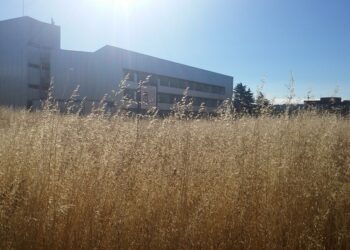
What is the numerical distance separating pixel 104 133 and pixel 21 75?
34.6m

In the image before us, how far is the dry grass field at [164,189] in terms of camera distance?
2.59m

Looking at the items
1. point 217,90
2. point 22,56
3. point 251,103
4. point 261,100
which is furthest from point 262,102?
point 217,90

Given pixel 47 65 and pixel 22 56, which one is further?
pixel 47 65

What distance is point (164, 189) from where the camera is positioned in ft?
9.93

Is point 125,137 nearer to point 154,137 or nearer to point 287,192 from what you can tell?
point 154,137

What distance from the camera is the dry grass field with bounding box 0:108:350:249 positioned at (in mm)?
2586

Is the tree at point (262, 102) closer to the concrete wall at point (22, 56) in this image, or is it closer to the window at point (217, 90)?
the concrete wall at point (22, 56)

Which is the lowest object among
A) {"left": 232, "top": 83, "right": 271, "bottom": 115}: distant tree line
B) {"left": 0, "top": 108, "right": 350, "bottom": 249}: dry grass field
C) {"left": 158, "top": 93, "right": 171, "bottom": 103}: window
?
{"left": 0, "top": 108, "right": 350, "bottom": 249}: dry grass field

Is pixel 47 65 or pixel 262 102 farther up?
pixel 47 65

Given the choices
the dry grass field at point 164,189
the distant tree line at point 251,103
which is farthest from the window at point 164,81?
the dry grass field at point 164,189

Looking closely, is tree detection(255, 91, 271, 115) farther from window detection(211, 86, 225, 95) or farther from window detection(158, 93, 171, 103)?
window detection(211, 86, 225, 95)

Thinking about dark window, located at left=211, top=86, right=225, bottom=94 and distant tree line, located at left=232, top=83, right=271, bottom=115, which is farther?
dark window, located at left=211, top=86, right=225, bottom=94

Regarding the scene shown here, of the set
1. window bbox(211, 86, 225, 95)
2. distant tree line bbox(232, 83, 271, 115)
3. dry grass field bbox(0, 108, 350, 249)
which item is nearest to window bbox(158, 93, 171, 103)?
window bbox(211, 86, 225, 95)

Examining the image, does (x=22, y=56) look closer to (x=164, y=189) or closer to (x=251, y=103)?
(x=251, y=103)
